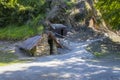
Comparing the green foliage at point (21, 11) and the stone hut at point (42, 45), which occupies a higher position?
the green foliage at point (21, 11)

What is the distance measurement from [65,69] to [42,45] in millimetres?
7431

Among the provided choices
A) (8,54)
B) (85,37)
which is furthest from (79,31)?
(8,54)

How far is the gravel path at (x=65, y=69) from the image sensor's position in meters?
20.6

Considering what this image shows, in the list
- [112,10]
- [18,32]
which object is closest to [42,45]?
[112,10]

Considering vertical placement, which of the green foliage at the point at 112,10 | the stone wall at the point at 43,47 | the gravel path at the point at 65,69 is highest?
the green foliage at the point at 112,10

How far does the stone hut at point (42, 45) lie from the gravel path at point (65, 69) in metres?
1.46

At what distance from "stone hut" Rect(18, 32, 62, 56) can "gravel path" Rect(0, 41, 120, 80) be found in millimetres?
1464

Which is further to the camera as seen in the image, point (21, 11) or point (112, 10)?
point (21, 11)

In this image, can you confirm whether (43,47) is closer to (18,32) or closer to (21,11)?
(18,32)

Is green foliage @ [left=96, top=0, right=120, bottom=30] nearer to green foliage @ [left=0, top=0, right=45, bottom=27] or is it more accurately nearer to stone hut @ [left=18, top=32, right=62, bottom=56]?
stone hut @ [left=18, top=32, right=62, bottom=56]

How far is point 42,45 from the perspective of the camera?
97.8 ft

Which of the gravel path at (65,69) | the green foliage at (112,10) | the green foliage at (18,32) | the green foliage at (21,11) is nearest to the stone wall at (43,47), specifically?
the gravel path at (65,69)

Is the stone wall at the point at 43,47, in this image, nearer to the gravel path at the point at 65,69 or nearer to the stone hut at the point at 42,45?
the stone hut at the point at 42,45

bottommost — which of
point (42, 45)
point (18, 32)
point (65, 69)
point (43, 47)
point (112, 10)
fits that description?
point (65, 69)
